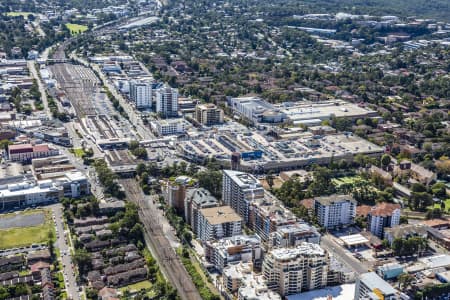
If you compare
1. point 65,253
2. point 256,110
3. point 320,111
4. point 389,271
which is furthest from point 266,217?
point 320,111

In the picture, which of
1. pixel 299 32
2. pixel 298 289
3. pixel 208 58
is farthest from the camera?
pixel 299 32

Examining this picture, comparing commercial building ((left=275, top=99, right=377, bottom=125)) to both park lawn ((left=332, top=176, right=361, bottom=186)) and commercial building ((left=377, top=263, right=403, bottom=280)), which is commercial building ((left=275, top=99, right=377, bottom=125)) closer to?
park lawn ((left=332, top=176, right=361, bottom=186))

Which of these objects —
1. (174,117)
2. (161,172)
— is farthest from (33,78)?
(161,172)

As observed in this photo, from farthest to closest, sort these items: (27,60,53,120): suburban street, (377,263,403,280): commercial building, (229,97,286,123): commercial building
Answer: (27,60,53,120): suburban street → (229,97,286,123): commercial building → (377,263,403,280): commercial building

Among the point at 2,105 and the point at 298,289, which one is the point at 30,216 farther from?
the point at 2,105

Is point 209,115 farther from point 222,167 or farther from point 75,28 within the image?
point 75,28

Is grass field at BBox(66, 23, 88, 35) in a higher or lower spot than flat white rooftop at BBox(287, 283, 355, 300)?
higher

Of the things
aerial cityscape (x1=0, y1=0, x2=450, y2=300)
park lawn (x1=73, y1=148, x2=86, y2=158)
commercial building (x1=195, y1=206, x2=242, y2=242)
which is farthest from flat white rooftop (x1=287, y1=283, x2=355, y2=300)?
park lawn (x1=73, y1=148, x2=86, y2=158)
